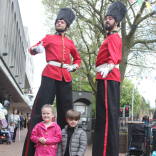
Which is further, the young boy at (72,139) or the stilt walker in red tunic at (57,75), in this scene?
the stilt walker in red tunic at (57,75)

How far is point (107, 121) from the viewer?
3266 millimetres

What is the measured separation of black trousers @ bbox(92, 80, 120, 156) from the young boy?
7.8 inches

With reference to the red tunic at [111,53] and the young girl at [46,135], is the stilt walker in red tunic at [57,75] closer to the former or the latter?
the young girl at [46,135]

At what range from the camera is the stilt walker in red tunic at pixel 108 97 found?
3.22 m

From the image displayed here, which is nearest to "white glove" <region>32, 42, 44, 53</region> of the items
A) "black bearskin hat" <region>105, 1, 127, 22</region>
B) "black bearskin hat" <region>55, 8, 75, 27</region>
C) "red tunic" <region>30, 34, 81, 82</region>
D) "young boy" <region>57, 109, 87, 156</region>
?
"red tunic" <region>30, 34, 81, 82</region>

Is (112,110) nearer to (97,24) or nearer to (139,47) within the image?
(97,24)

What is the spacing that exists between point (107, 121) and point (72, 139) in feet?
1.80

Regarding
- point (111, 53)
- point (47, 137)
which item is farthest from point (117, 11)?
point (47, 137)

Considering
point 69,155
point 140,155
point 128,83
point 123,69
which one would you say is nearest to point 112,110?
point 69,155

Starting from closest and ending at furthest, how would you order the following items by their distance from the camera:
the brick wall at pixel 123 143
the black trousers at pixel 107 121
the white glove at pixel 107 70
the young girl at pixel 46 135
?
the white glove at pixel 107 70 → the black trousers at pixel 107 121 → the young girl at pixel 46 135 → the brick wall at pixel 123 143

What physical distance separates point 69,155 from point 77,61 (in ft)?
4.83

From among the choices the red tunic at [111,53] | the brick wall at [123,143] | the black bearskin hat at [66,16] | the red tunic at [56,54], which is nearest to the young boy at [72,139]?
the red tunic at [56,54]

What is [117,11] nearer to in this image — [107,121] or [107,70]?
[107,70]

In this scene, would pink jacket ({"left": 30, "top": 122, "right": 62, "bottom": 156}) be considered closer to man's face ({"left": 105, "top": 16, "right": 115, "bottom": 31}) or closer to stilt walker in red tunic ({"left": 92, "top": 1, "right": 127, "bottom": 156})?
stilt walker in red tunic ({"left": 92, "top": 1, "right": 127, "bottom": 156})
